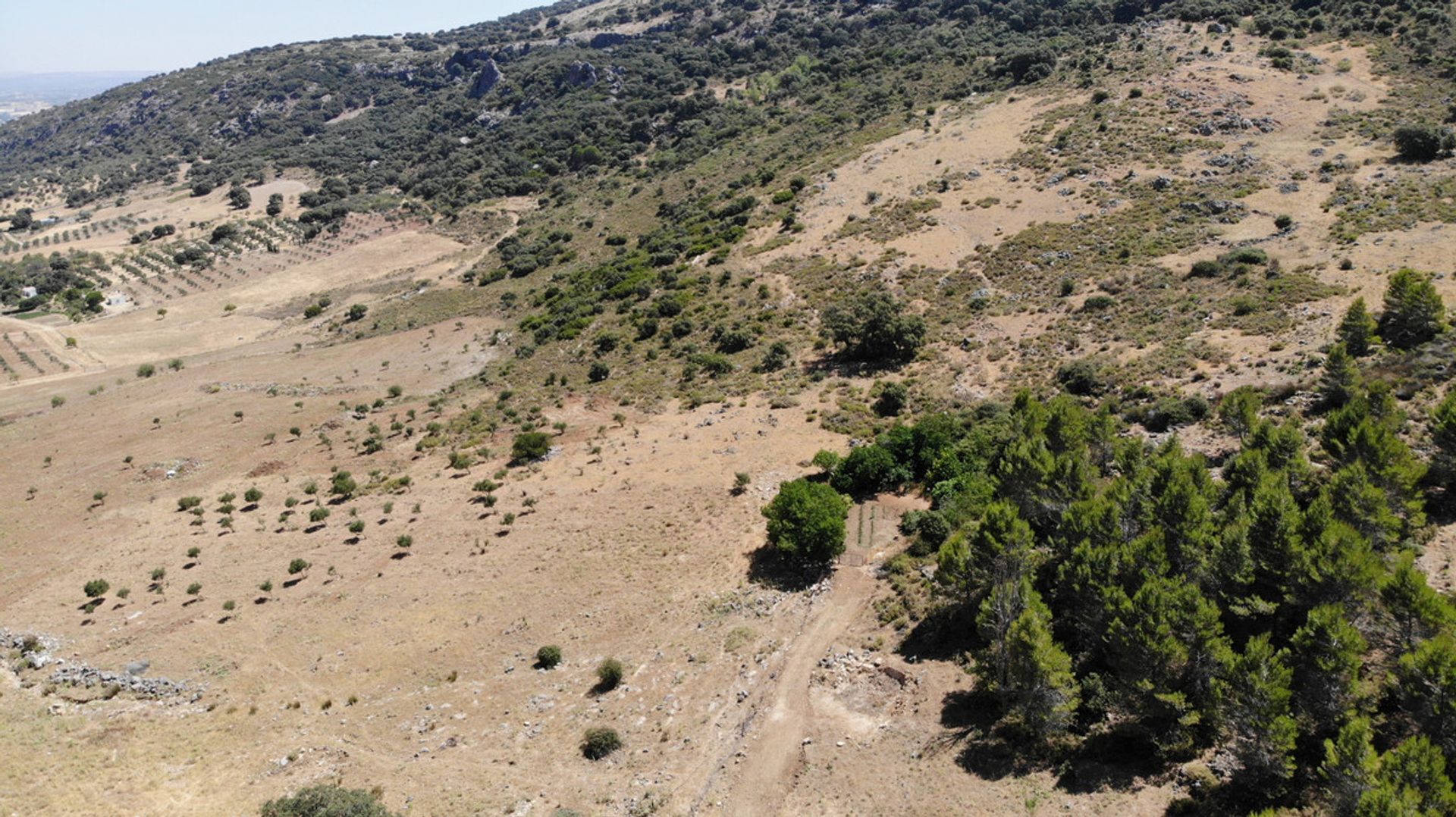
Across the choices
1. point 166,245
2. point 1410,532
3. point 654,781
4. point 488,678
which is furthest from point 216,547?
point 166,245

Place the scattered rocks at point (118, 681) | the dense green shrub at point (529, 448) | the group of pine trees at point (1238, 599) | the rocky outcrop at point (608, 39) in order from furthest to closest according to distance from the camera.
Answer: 1. the rocky outcrop at point (608, 39)
2. the dense green shrub at point (529, 448)
3. the scattered rocks at point (118, 681)
4. the group of pine trees at point (1238, 599)

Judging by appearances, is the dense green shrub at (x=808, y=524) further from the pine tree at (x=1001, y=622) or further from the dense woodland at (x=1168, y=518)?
the pine tree at (x=1001, y=622)

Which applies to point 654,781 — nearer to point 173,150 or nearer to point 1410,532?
point 1410,532

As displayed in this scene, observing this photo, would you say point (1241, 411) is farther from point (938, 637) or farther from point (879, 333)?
point (879, 333)

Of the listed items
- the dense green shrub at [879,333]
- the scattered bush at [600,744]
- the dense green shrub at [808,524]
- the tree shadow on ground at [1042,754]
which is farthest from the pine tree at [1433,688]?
the dense green shrub at [879,333]

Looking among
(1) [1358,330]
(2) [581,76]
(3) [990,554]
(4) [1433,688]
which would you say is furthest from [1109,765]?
(2) [581,76]
